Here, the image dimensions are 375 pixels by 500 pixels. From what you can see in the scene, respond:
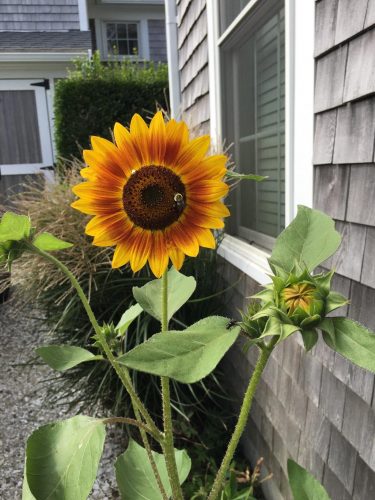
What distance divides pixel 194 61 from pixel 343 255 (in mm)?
2046

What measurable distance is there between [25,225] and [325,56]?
1005 mm

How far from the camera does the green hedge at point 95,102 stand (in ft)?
18.8

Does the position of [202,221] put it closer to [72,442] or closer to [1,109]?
[72,442]

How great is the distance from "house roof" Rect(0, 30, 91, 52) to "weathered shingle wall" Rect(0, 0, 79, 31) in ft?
0.55

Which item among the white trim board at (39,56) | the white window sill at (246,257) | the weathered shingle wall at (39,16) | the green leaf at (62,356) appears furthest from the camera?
the weathered shingle wall at (39,16)

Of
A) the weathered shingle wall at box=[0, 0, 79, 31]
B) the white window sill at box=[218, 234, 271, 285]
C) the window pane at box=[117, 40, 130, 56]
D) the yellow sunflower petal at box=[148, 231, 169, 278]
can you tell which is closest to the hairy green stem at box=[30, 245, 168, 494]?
the yellow sunflower petal at box=[148, 231, 169, 278]

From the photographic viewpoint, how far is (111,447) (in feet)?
7.51

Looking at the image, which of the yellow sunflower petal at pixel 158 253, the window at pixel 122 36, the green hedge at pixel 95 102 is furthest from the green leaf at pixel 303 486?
the window at pixel 122 36

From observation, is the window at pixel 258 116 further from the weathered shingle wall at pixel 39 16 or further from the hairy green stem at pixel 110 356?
the weathered shingle wall at pixel 39 16

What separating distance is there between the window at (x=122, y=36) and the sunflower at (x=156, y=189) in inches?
421

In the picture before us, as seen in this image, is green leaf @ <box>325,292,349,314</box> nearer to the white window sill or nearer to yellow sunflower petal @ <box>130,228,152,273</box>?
yellow sunflower petal @ <box>130,228,152,273</box>

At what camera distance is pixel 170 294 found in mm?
861

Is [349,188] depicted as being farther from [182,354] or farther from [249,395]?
[182,354]

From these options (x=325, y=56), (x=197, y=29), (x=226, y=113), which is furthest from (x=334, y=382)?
(x=197, y=29)
